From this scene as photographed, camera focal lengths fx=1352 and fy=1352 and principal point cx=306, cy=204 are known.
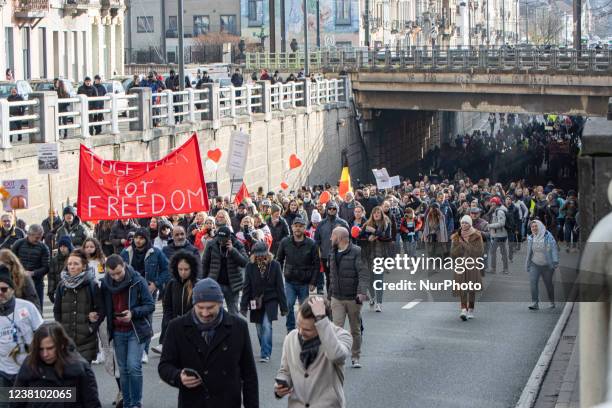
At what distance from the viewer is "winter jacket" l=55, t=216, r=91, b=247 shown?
17453mm

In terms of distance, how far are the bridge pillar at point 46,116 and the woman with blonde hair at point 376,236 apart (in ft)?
24.3

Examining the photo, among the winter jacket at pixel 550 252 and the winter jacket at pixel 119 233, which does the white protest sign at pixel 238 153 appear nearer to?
the winter jacket at pixel 119 233

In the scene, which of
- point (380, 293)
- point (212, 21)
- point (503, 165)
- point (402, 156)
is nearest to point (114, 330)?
point (380, 293)

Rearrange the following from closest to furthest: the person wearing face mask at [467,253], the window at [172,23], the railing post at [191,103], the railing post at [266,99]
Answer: the person wearing face mask at [467,253], the railing post at [191,103], the railing post at [266,99], the window at [172,23]

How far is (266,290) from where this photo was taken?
1314cm

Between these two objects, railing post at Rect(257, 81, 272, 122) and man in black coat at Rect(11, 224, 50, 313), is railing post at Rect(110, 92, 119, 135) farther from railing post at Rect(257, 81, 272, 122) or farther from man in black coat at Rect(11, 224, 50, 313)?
man in black coat at Rect(11, 224, 50, 313)

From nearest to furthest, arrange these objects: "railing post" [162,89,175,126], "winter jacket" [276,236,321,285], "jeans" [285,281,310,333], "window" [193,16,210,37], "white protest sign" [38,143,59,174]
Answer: "winter jacket" [276,236,321,285], "jeans" [285,281,310,333], "white protest sign" [38,143,59,174], "railing post" [162,89,175,126], "window" [193,16,210,37]

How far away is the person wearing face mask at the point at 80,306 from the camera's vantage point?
10.1 m

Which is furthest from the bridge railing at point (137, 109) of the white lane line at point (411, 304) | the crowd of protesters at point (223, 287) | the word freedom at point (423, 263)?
the white lane line at point (411, 304)

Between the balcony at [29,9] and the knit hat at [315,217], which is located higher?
the balcony at [29,9]

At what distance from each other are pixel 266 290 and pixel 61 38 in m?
43.2

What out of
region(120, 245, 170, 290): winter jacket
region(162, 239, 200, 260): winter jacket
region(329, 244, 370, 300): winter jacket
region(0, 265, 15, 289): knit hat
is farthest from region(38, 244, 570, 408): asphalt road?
region(0, 265, 15, 289): knit hat

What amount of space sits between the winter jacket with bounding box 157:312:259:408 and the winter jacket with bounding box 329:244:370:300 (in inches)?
239

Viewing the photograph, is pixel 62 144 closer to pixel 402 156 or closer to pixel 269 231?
pixel 269 231
